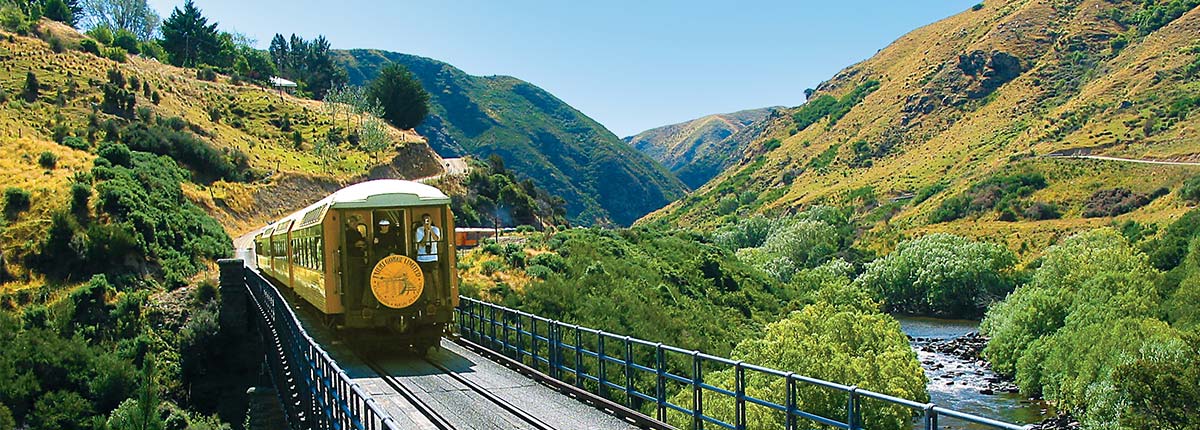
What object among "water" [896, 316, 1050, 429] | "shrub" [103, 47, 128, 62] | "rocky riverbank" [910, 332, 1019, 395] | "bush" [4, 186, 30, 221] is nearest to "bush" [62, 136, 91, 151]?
"bush" [4, 186, 30, 221]

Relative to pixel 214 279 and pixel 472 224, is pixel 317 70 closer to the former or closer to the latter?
pixel 472 224

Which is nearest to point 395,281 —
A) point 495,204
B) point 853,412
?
point 853,412

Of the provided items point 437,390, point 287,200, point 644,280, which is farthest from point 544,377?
point 287,200

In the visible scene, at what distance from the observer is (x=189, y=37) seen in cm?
10631

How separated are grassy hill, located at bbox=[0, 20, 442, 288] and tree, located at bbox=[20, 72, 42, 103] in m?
0.25

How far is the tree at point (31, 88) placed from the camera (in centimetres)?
6259

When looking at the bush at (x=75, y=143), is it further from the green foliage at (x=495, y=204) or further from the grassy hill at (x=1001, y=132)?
the grassy hill at (x=1001, y=132)

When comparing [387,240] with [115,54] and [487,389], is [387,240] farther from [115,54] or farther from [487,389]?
[115,54]

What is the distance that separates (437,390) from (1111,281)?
41.2 metres

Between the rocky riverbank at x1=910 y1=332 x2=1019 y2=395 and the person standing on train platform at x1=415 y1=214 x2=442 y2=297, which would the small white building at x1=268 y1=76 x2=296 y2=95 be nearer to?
the rocky riverbank at x1=910 y1=332 x2=1019 y2=395

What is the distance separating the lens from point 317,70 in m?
128

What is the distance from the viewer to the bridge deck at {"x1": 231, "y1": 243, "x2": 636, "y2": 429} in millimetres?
11445

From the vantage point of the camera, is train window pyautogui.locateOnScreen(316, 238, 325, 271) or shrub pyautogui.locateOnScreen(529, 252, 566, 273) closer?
train window pyautogui.locateOnScreen(316, 238, 325, 271)

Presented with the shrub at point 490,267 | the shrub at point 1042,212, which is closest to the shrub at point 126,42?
the shrub at point 490,267
